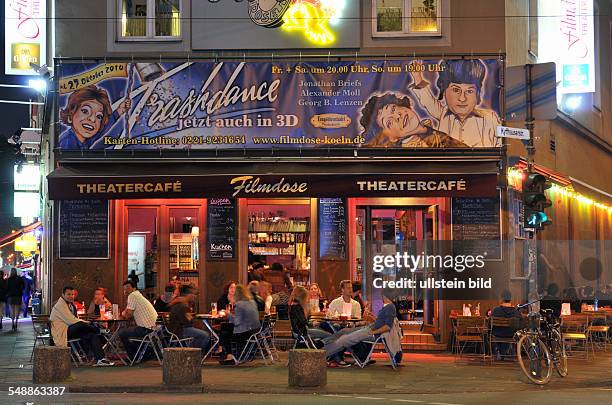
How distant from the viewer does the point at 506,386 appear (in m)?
12.6

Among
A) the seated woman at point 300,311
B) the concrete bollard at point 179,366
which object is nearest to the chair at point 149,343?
the seated woman at point 300,311

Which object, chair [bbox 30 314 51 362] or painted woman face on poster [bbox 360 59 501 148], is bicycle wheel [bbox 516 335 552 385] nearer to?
painted woman face on poster [bbox 360 59 501 148]

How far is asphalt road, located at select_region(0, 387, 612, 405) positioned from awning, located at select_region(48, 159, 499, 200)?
4.90 metres

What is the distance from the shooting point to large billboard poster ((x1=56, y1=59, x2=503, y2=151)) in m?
16.6

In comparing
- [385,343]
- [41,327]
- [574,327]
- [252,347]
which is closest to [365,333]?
[385,343]

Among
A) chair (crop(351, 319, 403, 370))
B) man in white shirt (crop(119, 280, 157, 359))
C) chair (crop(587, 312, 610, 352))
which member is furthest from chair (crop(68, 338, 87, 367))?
chair (crop(587, 312, 610, 352))

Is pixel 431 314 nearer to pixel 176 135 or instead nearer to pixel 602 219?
pixel 176 135

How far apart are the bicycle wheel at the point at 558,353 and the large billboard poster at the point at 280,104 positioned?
456cm

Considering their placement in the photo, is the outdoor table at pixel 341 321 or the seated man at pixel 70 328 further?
the outdoor table at pixel 341 321

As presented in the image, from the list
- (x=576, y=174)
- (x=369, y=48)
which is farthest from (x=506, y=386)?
(x=576, y=174)

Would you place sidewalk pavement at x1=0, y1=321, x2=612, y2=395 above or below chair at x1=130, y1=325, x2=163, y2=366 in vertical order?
below

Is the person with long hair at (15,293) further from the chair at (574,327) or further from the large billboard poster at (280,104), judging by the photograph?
the chair at (574,327)

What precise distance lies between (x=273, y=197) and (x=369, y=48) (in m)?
3.71

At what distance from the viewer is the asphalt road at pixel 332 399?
427 inches
